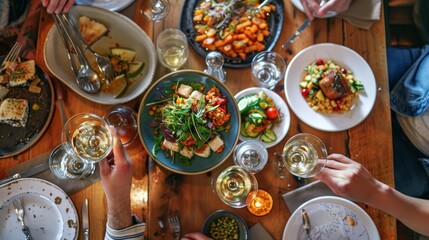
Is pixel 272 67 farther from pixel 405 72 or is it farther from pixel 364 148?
pixel 405 72

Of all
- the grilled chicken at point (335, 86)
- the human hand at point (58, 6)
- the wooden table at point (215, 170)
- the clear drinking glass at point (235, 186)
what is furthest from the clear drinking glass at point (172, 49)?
the grilled chicken at point (335, 86)

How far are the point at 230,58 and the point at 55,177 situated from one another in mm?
850

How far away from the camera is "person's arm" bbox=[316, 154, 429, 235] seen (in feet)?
4.52

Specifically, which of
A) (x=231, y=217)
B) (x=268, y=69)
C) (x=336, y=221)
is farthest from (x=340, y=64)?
(x=231, y=217)

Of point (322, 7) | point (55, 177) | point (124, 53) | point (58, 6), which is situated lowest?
point (55, 177)

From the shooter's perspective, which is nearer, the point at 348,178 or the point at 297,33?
the point at 348,178

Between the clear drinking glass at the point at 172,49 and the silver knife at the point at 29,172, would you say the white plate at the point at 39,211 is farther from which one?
the clear drinking glass at the point at 172,49

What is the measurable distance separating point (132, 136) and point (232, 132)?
1.33 feet

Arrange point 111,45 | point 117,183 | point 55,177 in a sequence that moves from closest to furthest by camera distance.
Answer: point 117,183
point 55,177
point 111,45

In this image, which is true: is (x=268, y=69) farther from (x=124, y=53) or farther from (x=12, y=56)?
(x=12, y=56)

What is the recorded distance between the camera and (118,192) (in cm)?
130

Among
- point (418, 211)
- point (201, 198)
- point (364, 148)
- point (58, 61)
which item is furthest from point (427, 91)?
point (58, 61)

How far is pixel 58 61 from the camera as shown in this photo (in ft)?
4.58

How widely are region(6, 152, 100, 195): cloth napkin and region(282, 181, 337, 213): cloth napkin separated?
2.52 feet
